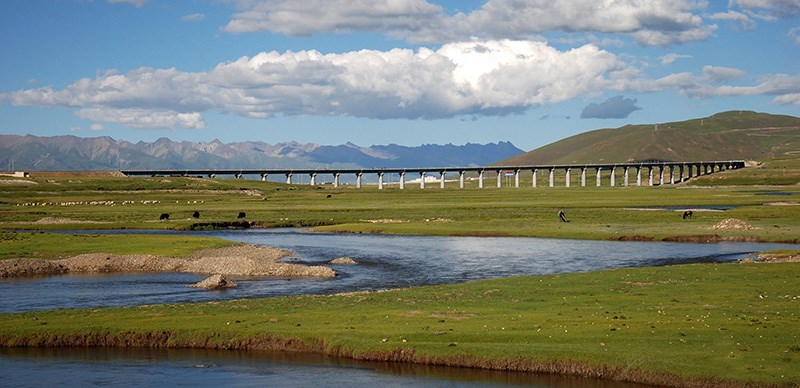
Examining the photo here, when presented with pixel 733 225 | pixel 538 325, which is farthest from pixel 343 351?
pixel 733 225

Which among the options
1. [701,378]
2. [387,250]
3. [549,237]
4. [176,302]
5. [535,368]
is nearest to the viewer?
[701,378]

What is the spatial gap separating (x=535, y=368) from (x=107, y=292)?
3025 cm

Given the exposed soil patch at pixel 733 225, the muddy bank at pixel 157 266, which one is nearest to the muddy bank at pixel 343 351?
the muddy bank at pixel 157 266

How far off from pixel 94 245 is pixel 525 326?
48908mm

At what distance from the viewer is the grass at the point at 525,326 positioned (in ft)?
110

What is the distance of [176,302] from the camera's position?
5091 centimetres

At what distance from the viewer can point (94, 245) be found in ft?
255

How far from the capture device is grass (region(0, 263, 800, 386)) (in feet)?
110

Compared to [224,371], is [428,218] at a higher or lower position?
higher

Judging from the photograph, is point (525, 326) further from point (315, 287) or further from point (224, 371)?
point (315, 287)

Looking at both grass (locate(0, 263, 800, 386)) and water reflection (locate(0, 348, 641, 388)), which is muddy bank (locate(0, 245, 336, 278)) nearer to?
grass (locate(0, 263, 800, 386))

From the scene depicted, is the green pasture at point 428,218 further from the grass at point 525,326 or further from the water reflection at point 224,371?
the water reflection at point 224,371

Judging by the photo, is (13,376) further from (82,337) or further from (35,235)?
(35,235)

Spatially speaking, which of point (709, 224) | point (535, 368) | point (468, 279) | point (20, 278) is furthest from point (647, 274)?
point (709, 224)
